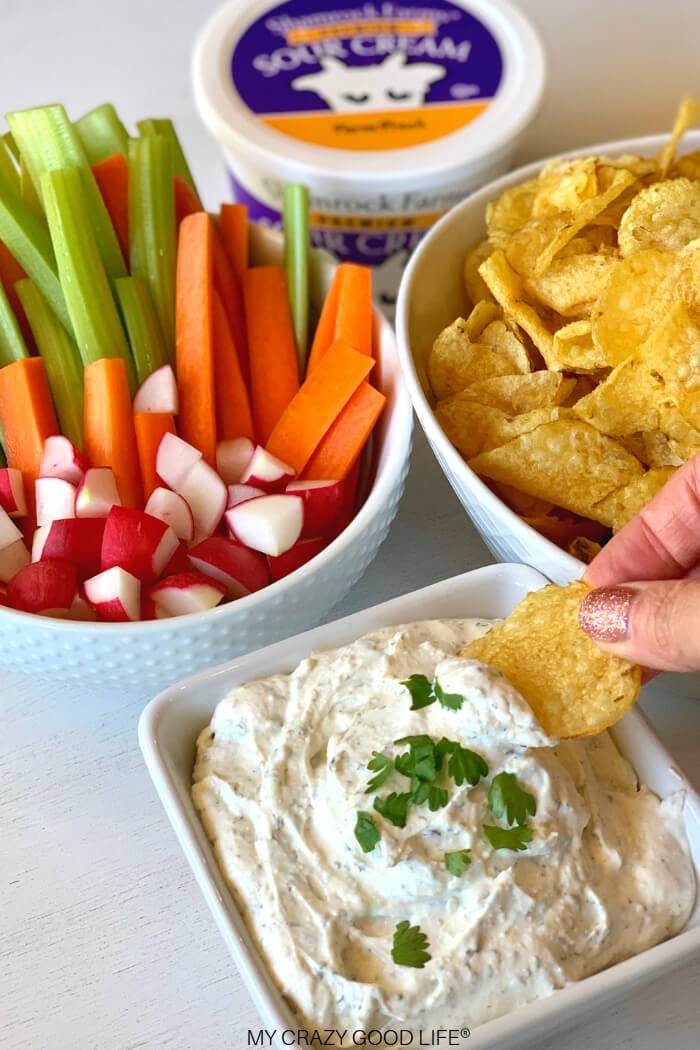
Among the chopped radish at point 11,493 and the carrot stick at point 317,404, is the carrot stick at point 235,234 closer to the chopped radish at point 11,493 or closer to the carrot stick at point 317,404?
the carrot stick at point 317,404

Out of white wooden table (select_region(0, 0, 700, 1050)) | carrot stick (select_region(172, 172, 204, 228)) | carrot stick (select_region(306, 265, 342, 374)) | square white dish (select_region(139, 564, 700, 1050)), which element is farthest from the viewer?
carrot stick (select_region(172, 172, 204, 228))

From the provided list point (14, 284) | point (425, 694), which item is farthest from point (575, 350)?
point (14, 284)

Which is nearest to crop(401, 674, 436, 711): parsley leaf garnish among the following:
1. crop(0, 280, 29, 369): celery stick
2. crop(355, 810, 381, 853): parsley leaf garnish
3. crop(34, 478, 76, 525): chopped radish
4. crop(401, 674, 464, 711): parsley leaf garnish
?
crop(401, 674, 464, 711): parsley leaf garnish

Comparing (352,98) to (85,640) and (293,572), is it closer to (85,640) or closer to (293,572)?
(293,572)

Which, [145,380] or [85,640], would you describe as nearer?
[85,640]

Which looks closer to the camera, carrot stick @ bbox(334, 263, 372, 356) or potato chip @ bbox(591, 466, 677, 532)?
potato chip @ bbox(591, 466, 677, 532)

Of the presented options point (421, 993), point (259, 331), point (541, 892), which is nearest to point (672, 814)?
point (541, 892)

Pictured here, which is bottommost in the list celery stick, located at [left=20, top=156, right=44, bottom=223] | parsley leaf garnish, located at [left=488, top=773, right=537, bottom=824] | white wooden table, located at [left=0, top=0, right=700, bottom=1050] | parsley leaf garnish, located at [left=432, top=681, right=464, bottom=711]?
white wooden table, located at [left=0, top=0, right=700, bottom=1050]

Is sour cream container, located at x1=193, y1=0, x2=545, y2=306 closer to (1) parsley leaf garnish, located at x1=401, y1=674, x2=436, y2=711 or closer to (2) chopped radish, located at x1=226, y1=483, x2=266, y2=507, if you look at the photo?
(2) chopped radish, located at x1=226, y1=483, x2=266, y2=507
